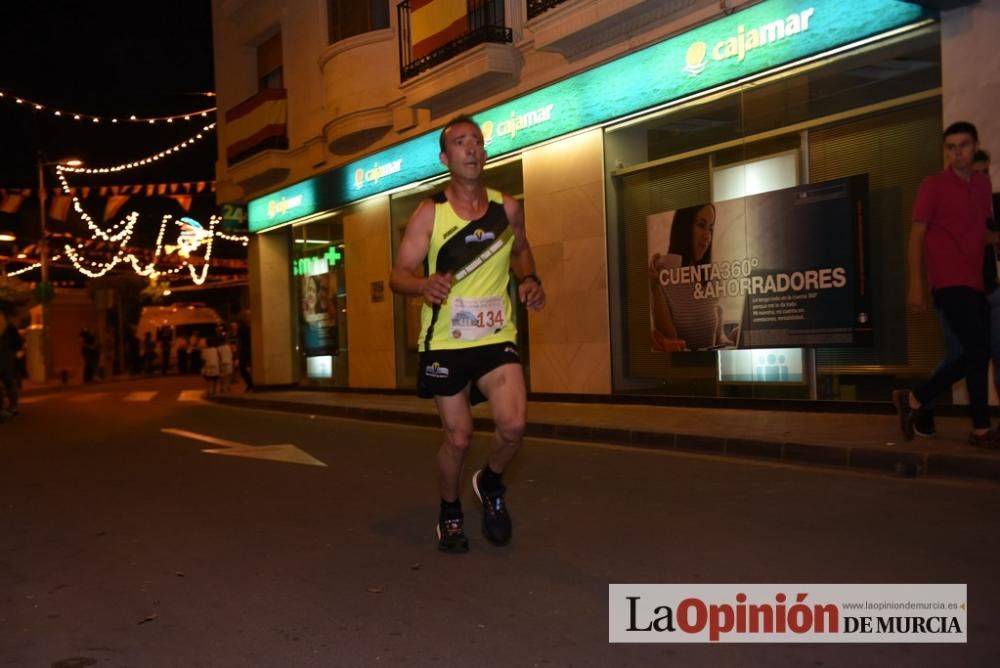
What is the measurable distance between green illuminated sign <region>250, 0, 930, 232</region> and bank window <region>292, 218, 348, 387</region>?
12.3 feet

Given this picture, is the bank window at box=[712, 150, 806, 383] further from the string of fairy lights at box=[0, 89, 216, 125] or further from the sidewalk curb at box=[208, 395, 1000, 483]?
the string of fairy lights at box=[0, 89, 216, 125]

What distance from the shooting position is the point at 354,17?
18250 millimetres

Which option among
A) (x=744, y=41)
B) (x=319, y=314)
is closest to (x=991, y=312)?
(x=744, y=41)

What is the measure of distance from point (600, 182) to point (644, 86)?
147cm

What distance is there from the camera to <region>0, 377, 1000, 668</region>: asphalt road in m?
3.47

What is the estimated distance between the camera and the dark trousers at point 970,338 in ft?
21.0

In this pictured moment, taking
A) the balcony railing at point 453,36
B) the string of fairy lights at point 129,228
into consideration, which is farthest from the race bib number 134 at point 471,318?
the string of fairy lights at point 129,228

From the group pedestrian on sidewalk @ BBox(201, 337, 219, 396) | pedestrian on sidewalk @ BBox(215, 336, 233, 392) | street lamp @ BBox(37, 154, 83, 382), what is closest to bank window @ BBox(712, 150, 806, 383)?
pedestrian on sidewalk @ BBox(201, 337, 219, 396)

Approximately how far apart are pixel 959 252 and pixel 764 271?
443 cm

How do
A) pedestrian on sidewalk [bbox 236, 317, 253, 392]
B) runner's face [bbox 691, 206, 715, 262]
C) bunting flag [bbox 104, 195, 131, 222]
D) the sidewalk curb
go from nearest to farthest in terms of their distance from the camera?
the sidewalk curb → runner's face [bbox 691, 206, 715, 262] → pedestrian on sidewalk [bbox 236, 317, 253, 392] → bunting flag [bbox 104, 195, 131, 222]

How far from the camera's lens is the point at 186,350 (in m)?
38.3

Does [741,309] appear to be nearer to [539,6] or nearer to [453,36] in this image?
[539,6]

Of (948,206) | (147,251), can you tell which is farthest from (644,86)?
(147,251)

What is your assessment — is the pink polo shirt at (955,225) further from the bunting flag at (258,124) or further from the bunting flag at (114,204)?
the bunting flag at (114,204)
